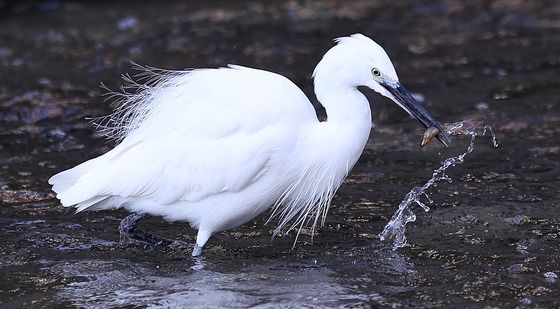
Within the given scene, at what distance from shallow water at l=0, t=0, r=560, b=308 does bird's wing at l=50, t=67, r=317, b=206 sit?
44cm

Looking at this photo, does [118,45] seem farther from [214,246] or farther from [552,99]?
[214,246]

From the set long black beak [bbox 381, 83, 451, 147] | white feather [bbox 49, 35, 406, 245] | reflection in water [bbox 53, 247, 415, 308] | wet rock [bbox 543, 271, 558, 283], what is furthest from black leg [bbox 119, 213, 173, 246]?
wet rock [bbox 543, 271, 558, 283]

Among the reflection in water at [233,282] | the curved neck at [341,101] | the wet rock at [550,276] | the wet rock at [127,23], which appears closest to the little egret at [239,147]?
the curved neck at [341,101]

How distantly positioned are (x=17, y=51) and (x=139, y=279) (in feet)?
21.0

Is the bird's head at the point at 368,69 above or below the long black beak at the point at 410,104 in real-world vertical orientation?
above

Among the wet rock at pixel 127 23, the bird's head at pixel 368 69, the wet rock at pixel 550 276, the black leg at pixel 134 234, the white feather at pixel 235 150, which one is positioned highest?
the wet rock at pixel 127 23

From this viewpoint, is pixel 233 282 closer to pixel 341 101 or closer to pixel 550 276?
pixel 341 101

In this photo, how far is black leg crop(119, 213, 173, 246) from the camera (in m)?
5.96

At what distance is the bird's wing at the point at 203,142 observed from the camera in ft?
18.1

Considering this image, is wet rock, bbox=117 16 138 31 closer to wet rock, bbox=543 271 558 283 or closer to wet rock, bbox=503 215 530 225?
wet rock, bbox=503 215 530 225

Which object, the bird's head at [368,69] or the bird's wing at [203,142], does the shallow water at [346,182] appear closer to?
the bird's wing at [203,142]

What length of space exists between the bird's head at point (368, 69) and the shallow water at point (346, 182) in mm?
933

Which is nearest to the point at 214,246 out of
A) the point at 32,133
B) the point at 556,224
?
the point at 556,224

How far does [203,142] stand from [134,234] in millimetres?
800
